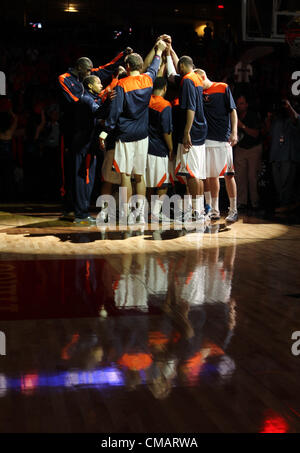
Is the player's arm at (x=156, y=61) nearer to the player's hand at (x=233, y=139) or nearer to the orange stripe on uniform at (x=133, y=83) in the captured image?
the orange stripe on uniform at (x=133, y=83)

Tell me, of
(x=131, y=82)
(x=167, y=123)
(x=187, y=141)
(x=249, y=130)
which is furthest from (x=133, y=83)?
(x=249, y=130)

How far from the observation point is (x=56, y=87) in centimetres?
1011

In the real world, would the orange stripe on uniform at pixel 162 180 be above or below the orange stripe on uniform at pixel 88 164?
below

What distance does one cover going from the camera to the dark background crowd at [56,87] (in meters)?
8.94

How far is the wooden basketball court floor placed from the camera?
1.69 metres

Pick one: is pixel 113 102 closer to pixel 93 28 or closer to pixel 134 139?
pixel 134 139

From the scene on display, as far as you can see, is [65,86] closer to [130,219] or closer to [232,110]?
[130,219]

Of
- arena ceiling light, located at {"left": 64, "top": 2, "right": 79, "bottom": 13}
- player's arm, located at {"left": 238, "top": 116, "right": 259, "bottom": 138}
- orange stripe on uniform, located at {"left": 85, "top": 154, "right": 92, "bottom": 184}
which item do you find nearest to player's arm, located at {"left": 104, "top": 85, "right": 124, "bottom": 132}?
orange stripe on uniform, located at {"left": 85, "top": 154, "right": 92, "bottom": 184}

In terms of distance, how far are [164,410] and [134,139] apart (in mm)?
4420

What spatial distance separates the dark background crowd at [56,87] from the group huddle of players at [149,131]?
201 centimetres

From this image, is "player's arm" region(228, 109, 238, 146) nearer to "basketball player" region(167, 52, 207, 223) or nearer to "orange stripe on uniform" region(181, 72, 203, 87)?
"basketball player" region(167, 52, 207, 223)

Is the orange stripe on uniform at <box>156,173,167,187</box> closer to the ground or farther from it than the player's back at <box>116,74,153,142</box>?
closer to the ground

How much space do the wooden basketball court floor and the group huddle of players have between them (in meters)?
1.50

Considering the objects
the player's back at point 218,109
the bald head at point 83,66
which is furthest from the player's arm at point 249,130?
the bald head at point 83,66
